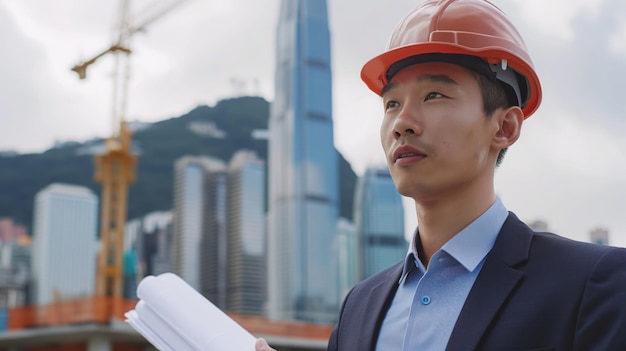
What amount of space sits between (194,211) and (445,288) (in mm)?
105456

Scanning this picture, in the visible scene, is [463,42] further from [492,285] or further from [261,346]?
[261,346]

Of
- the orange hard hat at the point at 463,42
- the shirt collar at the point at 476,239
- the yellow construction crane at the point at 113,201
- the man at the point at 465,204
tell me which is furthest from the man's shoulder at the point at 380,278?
the yellow construction crane at the point at 113,201

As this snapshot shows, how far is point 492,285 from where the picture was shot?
1558 mm

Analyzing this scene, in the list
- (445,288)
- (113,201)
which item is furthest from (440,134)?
(113,201)

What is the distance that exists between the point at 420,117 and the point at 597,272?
469 millimetres

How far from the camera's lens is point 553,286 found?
1483 millimetres

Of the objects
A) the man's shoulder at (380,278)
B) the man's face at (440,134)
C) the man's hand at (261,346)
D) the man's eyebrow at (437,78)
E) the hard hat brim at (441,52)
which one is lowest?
the man's hand at (261,346)

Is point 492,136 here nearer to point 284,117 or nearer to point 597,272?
point 597,272

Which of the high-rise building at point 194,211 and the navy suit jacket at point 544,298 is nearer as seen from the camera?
the navy suit jacket at point 544,298

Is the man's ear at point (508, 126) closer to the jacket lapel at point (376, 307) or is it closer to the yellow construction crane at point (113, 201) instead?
the jacket lapel at point (376, 307)

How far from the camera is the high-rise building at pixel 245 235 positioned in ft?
333

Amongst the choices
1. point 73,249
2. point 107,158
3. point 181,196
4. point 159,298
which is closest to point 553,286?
point 159,298

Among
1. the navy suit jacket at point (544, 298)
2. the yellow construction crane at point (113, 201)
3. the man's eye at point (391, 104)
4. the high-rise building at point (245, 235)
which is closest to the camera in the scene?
the navy suit jacket at point (544, 298)

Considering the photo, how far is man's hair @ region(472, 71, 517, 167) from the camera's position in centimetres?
166
